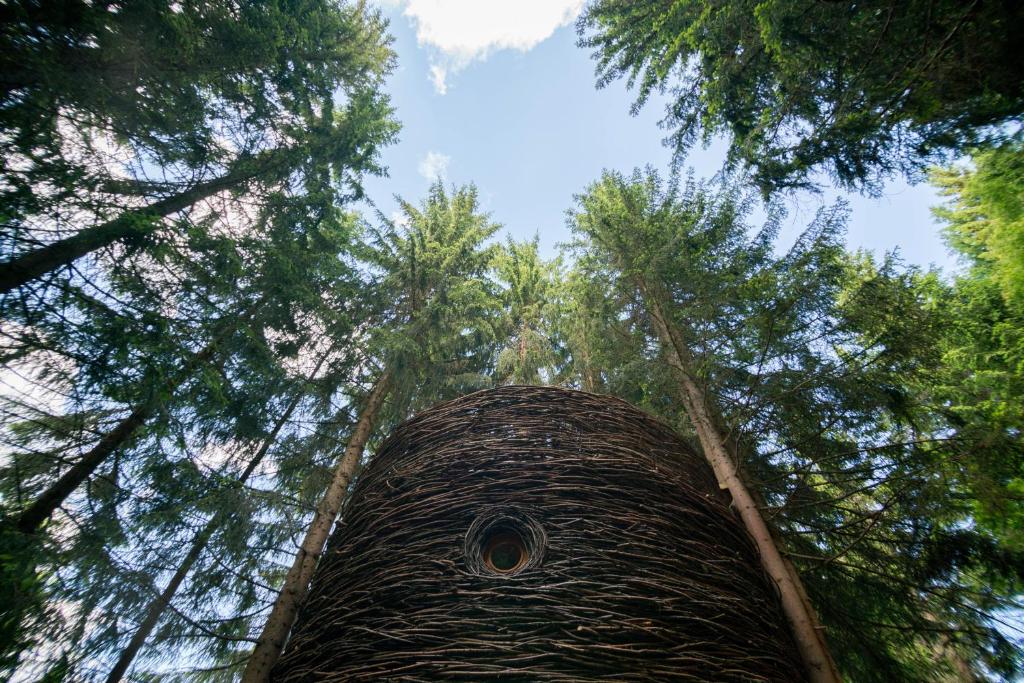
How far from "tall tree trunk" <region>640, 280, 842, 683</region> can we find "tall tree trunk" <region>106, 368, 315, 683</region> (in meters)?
3.91

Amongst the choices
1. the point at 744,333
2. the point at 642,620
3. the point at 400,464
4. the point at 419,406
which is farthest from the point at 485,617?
the point at 419,406

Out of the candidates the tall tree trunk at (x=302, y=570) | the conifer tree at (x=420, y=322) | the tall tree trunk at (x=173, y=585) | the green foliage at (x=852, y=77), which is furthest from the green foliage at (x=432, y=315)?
the green foliage at (x=852, y=77)

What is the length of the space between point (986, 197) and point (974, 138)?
3.29 meters

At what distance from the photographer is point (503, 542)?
2746mm

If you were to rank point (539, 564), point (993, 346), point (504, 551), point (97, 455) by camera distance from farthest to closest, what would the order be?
1. point (993, 346)
2. point (97, 455)
3. point (504, 551)
4. point (539, 564)

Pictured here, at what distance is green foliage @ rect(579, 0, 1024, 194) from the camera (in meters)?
3.07

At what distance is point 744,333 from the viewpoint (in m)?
4.23

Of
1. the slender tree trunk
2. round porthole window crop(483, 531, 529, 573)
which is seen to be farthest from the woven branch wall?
the slender tree trunk

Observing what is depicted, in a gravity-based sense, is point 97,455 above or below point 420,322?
below

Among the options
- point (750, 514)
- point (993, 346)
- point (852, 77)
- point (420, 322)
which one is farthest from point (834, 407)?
point (993, 346)

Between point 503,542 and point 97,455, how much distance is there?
372 cm

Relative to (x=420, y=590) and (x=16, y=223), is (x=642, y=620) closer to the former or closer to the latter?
(x=420, y=590)

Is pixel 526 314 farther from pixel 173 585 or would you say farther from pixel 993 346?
pixel 993 346

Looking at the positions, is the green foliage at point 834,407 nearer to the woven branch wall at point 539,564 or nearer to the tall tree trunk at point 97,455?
the woven branch wall at point 539,564
